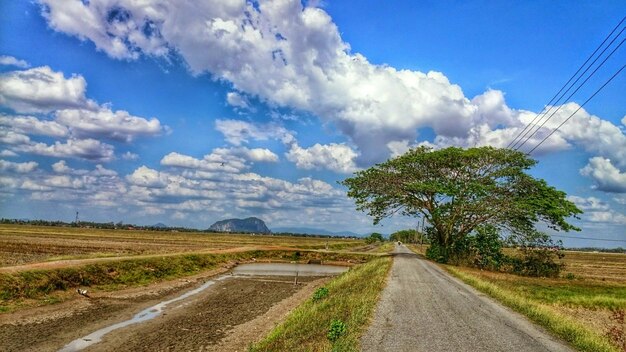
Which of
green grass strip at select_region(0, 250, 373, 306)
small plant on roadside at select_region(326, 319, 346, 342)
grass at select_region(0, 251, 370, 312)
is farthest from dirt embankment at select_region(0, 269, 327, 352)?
small plant on roadside at select_region(326, 319, 346, 342)

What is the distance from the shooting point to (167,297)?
28234mm

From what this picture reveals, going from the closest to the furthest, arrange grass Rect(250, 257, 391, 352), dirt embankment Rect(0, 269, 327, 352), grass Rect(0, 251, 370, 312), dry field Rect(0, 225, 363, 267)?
grass Rect(250, 257, 391, 352), dirt embankment Rect(0, 269, 327, 352), grass Rect(0, 251, 370, 312), dry field Rect(0, 225, 363, 267)

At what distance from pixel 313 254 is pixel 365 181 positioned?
27140 mm

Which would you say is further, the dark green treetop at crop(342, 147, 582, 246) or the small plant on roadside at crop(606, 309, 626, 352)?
the dark green treetop at crop(342, 147, 582, 246)

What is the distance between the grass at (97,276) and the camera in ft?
74.7

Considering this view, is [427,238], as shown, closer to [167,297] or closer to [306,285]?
[306,285]

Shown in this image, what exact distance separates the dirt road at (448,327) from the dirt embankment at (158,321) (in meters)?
5.69

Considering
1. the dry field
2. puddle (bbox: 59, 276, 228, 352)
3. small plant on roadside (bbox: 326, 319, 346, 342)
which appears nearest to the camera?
small plant on roadside (bbox: 326, 319, 346, 342)

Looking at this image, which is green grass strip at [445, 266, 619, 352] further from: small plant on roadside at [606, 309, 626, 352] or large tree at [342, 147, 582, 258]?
large tree at [342, 147, 582, 258]

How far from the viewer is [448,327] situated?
13883 millimetres

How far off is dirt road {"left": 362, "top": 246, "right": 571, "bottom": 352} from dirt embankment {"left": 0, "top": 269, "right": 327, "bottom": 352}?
18.7ft

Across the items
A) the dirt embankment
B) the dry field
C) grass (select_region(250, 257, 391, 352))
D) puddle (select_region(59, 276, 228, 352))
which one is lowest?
puddle (select_region(59, 276, 228, 352))

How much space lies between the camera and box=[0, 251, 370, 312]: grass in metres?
22.8

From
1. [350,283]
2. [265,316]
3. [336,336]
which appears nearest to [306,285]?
[350,283]
